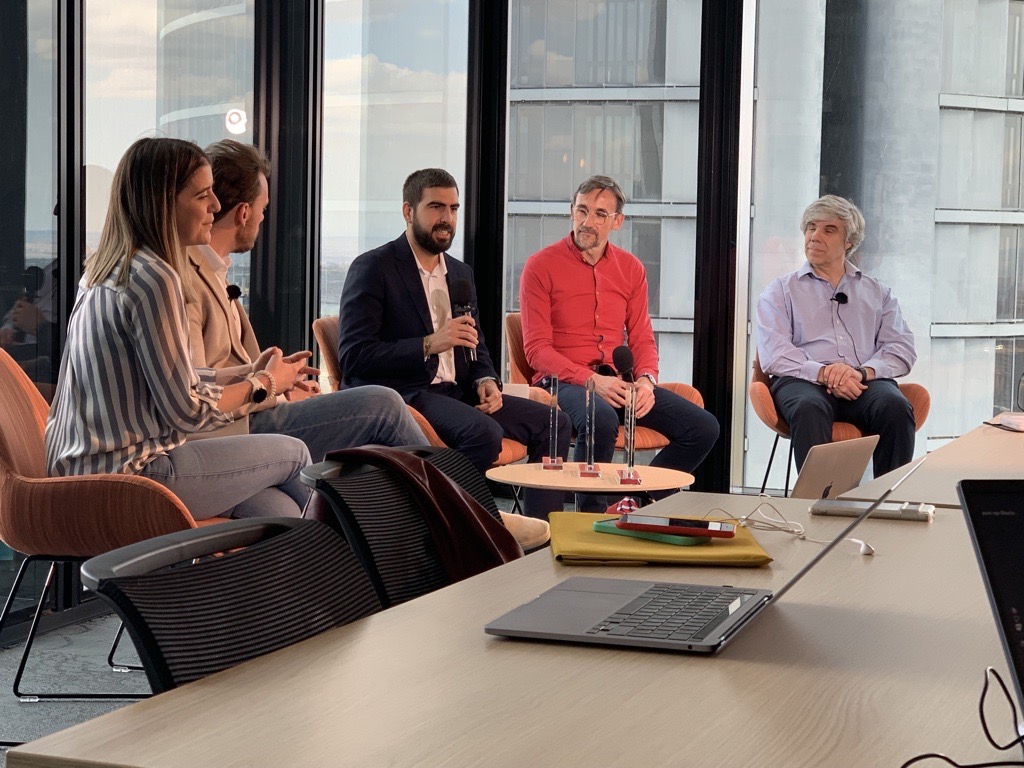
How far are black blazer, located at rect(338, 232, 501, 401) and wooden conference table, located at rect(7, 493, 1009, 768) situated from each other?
11.0 feet

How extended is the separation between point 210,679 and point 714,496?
1383 mm

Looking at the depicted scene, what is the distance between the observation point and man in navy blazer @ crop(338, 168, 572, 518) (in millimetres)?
4848

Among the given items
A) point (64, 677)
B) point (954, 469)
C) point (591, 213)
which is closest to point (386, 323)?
point (591, 213)

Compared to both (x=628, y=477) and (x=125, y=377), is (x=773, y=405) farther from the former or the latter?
(x=125, y=377)

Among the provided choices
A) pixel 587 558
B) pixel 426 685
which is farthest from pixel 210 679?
pixel 587 558

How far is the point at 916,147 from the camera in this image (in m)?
6.36

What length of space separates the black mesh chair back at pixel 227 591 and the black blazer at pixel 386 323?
10.8 ft

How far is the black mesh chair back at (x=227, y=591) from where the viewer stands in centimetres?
125

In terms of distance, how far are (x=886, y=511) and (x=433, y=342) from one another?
9.47ft

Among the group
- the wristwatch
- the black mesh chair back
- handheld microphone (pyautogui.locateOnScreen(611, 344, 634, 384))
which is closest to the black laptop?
the black mesh chair back

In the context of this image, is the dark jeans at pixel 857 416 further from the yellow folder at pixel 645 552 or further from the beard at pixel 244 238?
the yellow folder at pixel 645 552

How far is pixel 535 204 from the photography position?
6.64m

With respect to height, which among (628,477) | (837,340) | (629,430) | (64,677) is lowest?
(64,677)

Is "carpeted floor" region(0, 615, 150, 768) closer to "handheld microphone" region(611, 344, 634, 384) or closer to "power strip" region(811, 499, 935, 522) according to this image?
"power strip" region(811, 499, 935, 522)
